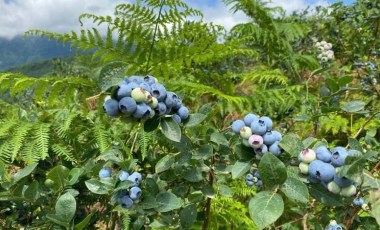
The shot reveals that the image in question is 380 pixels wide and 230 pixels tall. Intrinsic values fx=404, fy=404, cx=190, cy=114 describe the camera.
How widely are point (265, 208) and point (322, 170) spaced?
10cm

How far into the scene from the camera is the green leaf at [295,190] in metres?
0.64

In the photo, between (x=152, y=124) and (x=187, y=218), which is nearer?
(x=152, y=124)

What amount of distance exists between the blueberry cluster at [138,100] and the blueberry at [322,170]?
26cm

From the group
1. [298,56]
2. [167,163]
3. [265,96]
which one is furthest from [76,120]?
[298,56]

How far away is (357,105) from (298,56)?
2.71m

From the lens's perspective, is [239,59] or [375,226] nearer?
[375,226]

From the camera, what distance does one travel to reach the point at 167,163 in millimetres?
904

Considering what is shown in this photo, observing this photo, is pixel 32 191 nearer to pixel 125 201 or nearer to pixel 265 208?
pixel 125 201

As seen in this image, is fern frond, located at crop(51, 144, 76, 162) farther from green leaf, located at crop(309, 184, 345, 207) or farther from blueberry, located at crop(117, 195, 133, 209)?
green leaf, located at crop(309, 184, 345, 207)

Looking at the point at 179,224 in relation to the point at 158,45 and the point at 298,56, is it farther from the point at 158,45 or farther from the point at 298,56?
the point at 298,56

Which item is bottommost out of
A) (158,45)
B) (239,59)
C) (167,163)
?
(239,59)

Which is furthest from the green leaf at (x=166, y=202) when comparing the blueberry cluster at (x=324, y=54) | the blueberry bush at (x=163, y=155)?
the blueberry cluster at (x=324, y=54)

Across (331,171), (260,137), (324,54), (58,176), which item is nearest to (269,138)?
(260,137)

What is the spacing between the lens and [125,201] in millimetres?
768
